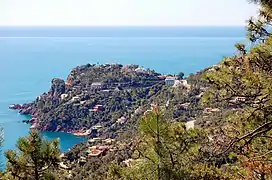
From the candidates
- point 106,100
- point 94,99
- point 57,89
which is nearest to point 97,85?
point 94,99

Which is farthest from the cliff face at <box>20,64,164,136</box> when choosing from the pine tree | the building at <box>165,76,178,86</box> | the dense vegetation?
the pine tree

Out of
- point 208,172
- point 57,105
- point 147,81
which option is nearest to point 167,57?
point 147,81

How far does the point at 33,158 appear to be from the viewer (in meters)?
2.84

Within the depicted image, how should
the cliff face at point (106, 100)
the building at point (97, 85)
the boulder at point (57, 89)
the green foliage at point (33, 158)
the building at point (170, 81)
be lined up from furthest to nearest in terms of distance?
1. the boulder at point (57, 89)
2. the building at point (97, 85)
3. the building at point (170, 81)
4. the cliff face at point (106, 100)
5. the green foliage at point (33, 158)

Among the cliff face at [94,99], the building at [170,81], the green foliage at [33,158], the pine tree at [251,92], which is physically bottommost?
the cliff face at [94,99]

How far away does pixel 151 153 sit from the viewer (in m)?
2.83

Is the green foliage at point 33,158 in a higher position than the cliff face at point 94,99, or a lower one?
higher

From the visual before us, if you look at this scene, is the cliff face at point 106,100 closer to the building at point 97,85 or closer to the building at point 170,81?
the building at point 97,85

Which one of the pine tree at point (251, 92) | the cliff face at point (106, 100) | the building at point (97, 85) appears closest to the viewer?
the pine tree at point (251, 92)

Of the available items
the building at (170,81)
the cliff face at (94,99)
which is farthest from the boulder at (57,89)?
the building at (170,81)

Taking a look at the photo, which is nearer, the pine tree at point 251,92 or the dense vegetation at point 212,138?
the pine tree at point 251,92

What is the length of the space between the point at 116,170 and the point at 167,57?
68772mm

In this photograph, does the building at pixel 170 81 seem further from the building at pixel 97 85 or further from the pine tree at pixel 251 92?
the pine tree at pixel 251 92

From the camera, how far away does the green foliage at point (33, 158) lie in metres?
2.81
